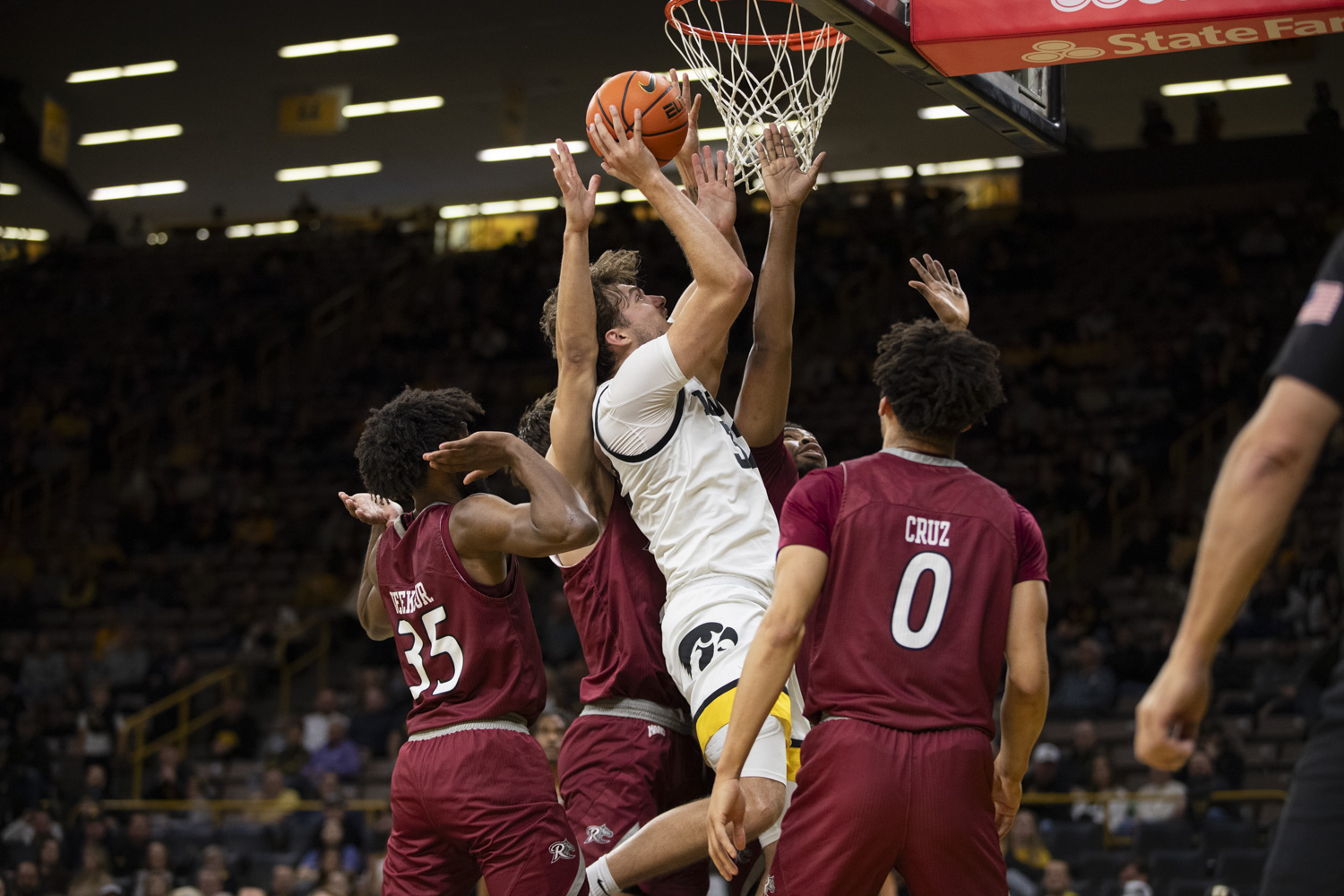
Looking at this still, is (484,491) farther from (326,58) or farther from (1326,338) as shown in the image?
(326,58)

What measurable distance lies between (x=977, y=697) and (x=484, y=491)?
66.6 inches

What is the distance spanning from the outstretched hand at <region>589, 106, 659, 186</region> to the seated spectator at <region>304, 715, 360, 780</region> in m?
9.63

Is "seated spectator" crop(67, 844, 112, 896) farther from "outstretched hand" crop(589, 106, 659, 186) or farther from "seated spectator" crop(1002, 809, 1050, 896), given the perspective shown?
"outstretched hand" crop(589, 106, 659, 186)

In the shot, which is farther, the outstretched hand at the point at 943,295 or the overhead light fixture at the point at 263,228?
the overhead light fixture at the point at 263,228

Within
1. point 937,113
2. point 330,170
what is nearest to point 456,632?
point 937,113

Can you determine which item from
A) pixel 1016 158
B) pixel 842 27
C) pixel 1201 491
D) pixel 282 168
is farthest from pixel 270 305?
pixel 842 27

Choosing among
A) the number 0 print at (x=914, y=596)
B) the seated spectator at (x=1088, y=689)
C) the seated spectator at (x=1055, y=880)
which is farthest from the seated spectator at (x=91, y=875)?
the number 0 print at (x=914, y=596)

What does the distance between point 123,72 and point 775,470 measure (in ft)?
57.7

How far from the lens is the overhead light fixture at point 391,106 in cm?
2047

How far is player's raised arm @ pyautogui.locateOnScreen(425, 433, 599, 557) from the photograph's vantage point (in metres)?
3.96

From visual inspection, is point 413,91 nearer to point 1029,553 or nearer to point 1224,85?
point 1224,85

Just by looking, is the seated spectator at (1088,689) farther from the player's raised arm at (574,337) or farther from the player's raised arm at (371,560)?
the player's raised arm at (574,337)

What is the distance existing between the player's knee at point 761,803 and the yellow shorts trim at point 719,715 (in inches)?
7.0

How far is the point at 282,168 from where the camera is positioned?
77.7 ft
